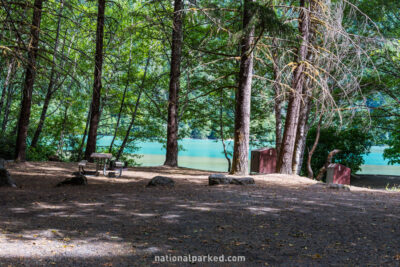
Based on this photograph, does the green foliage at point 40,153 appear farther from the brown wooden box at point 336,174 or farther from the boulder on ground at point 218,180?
the brown wooden box at point 336,174

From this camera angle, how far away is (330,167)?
46.6 feet

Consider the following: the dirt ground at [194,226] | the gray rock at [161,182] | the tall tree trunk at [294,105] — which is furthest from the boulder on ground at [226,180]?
the tall tree trunk at [294,105]

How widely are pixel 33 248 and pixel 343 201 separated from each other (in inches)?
214

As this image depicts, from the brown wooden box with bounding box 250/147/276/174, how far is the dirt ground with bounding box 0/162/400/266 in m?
5.32

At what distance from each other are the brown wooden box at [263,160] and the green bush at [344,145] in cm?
461

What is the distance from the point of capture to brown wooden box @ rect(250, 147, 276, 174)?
1355 centimetres

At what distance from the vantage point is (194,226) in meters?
→ 5.08

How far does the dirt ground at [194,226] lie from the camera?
3.96 m

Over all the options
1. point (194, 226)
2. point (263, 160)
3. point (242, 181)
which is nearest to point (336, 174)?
point (263, 160)

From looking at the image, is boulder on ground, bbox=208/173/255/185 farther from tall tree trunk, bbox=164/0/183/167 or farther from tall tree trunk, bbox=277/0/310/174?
tall tree trunk, bbox=164/0/183/167

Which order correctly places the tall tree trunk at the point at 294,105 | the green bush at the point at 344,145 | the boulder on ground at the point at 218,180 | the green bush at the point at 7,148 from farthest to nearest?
the green bush at the point at 344,145
the green bush at the point at 7,148
the tall tree trunk at the point at 294,105
the boulder on ground at the point at 218,180

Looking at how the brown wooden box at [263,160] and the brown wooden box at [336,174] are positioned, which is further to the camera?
the brown wooden box at [336,174]

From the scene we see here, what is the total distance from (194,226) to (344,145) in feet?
48.7

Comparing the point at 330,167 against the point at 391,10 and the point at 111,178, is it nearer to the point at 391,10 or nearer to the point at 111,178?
the point at 391,10
